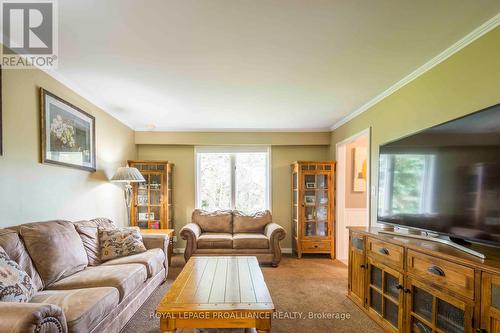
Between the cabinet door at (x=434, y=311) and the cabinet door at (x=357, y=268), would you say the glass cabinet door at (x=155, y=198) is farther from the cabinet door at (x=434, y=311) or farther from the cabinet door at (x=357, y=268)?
the cabinet door at (x=434, y=311)

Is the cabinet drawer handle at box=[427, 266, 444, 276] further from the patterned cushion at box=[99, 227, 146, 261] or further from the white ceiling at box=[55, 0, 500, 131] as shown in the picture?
the patterned cushion at box=[99, 227, 146, 261]

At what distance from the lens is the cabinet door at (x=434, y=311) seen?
157 centimetres

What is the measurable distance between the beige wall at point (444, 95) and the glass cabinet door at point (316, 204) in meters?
1.46

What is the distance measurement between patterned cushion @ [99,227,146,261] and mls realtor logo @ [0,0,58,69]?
1.82 m

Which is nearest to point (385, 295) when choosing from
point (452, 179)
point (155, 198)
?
point (452, 179)

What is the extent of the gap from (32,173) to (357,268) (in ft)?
11.0

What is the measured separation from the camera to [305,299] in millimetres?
3008

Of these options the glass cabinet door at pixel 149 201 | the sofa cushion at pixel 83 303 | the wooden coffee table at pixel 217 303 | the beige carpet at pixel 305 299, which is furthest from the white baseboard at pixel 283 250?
the sofa cushion at pixel 83 303

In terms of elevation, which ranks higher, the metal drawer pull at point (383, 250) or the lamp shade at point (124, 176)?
the lamp shade at point (124, 176)

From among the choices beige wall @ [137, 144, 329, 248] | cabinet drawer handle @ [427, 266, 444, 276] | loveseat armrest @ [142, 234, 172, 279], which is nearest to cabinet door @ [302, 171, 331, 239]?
beige wall @ [137, 144, 329, 248]

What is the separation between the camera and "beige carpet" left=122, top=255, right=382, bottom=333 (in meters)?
2.42

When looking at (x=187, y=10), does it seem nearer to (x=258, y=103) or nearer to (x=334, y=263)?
(x=258, y=103)

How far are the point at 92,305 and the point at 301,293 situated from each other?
226 centimetres

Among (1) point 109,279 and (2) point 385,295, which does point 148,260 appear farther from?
(2) point 385,295
